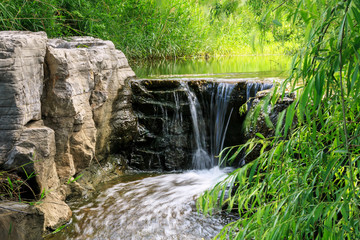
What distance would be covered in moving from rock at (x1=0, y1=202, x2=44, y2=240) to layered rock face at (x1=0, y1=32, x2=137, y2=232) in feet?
0.59

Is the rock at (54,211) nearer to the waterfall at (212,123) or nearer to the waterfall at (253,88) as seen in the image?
the waterfall at (212,123)

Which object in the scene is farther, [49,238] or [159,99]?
[159,99]

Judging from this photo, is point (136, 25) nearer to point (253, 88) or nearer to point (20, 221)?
point (253, 88)

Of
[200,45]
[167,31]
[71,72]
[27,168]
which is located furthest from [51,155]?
[200,45]

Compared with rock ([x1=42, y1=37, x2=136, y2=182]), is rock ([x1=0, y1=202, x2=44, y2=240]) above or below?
below

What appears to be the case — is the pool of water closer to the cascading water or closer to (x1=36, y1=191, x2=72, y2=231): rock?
the cascading water

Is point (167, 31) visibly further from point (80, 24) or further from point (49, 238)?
point (49, 238)

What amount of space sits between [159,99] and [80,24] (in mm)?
2086

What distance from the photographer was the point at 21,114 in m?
3.61

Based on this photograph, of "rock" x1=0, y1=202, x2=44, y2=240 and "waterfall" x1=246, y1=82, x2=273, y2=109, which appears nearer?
"rock" x1=0, y1=202, x2=44, y2=240

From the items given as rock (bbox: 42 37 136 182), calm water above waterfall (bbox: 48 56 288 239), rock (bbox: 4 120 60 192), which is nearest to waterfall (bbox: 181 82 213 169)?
calm water above waterfall (bbox: 48 56 288 239)

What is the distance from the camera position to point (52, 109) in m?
4.10

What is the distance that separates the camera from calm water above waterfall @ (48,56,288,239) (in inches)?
147

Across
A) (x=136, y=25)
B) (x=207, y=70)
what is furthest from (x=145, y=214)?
(x=136, y=25)
